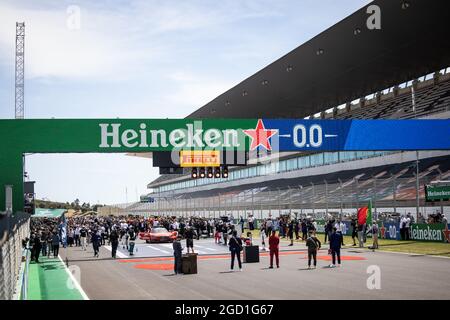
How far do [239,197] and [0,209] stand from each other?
36398 millimetres

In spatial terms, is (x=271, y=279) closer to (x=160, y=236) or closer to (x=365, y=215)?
(x=365, y=215)

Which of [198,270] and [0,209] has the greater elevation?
[0,209]

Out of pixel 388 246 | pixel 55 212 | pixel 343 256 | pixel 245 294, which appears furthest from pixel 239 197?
pixel 245 294

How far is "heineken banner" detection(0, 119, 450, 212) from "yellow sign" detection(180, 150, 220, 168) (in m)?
0.25

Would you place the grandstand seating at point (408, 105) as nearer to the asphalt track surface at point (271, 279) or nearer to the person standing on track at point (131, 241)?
the asphalt track surface at point (271, 279)

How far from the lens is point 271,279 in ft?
57.7

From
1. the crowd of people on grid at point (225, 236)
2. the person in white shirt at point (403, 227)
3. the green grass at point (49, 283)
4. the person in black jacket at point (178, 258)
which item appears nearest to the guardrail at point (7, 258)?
the green grass at point (49, 283)

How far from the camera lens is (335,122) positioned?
27109 mm

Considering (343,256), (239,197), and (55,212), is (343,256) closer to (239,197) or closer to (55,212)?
(55,212)

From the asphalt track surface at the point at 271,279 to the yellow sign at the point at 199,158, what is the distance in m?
4.19

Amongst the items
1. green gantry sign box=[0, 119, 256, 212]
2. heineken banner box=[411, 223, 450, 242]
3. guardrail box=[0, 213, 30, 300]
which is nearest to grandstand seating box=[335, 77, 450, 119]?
heineken banner box=[411, 223, 450, 242]

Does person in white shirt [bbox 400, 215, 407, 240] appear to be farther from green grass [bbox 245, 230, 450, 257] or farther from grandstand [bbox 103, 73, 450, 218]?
grandstand [bbox 103, 73, 450, 218]

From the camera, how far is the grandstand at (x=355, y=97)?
122ft
